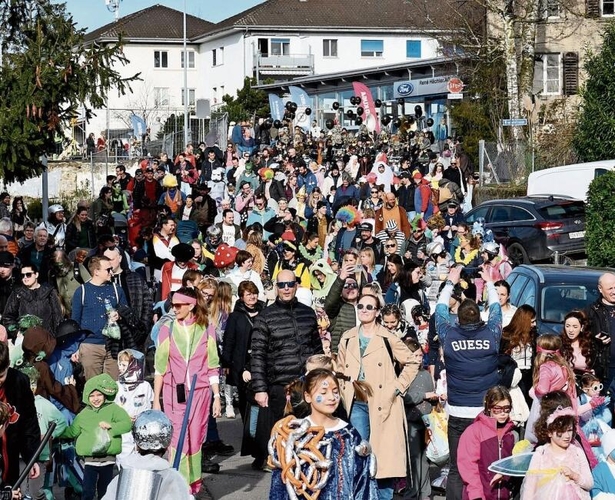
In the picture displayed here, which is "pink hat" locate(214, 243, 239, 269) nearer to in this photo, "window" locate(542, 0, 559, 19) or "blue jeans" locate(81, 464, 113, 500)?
"blue jeans" locate(81, 464, 113, 500)

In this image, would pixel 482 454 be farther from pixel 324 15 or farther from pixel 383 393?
pixel 324 15

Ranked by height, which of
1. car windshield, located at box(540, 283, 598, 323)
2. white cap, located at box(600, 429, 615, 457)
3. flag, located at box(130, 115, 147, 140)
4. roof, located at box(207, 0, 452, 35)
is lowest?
white cap, located at box(600, 429, 615, 457)

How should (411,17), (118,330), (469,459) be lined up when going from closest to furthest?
(469,459) < (118,330) < (411,17)

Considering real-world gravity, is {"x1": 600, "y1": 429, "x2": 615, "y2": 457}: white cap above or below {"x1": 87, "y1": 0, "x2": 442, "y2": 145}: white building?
below

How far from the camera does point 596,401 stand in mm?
10742

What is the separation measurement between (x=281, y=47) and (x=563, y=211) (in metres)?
67.7

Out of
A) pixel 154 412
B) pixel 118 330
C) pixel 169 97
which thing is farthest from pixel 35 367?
pixel 169 97

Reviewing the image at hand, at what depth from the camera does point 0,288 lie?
1509cm

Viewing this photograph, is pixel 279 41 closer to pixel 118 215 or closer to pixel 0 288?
pixel 118 215

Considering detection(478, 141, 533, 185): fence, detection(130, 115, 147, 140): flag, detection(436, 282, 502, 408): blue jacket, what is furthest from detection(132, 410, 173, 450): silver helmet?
detection(130, 115, 147, 140): flag

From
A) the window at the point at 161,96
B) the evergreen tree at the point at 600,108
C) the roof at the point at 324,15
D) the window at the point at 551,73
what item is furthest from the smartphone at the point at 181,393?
the window at the point at 161,96

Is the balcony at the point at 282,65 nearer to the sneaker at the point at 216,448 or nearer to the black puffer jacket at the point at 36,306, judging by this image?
the black puffer jacket at the point at 36,306

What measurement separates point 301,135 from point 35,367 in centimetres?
3090

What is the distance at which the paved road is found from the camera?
11859 millimetres
